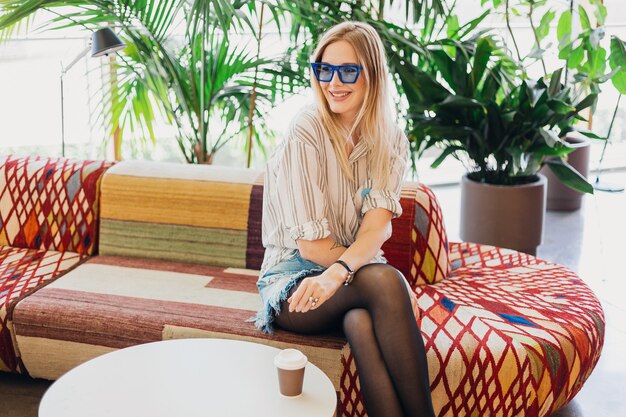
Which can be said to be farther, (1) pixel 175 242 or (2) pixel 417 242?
(1) pixel 175 242

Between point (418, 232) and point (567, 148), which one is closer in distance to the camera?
point (418, 232)

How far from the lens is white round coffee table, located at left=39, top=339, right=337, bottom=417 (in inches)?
64.8

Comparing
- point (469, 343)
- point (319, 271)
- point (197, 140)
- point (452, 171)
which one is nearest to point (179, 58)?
point (197, 140)

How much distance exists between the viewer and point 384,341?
1.96m

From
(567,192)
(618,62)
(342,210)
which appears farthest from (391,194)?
(567,192)

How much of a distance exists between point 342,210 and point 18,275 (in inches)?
44.6

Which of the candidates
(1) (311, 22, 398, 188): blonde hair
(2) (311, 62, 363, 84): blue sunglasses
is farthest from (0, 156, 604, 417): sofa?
(2) (311, 62, 363, 84): blue sunglasses

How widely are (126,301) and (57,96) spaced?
8.08ft

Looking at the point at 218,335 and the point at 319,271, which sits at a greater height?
the point at 319,271

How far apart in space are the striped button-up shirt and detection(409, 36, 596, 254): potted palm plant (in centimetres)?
113

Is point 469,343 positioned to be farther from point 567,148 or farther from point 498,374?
point 567,148

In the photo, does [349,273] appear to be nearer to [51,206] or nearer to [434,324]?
Result: [434,324]

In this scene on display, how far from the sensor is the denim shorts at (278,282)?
7.20 ft

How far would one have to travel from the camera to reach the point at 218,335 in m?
2.27
